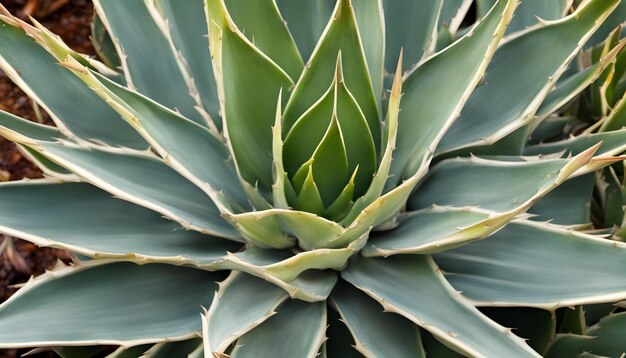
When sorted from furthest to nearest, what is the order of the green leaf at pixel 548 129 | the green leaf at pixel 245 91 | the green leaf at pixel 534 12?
the green leaf at pixel 548 129 < the green leaf at pixel 534 12 < the green leaf at pixel 245 91

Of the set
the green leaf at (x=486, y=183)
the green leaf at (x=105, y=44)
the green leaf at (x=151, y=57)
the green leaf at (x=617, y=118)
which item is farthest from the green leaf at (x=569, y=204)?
the green leaf at (x=105, y=44)

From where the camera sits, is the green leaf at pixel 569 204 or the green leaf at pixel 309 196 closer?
the green leaf at pixel 309 196

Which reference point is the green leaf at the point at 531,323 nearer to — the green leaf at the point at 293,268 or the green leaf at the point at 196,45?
the green leaf at the point at 293,268

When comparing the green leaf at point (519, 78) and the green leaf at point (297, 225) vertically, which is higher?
the green leaf at point (519, 78)

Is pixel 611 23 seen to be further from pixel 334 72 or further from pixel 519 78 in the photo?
pixel 334 72

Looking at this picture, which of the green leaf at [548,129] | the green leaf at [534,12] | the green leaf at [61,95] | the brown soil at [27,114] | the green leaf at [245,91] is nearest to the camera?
the green leaf at [245,91]

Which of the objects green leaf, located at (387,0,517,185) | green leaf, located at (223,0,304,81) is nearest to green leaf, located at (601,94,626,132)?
green leaf, located at (387,0,517,185)

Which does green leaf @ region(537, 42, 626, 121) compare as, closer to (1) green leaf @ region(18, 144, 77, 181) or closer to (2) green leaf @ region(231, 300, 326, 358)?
(2) green leaf @ region(231, 300, 326, 358)
